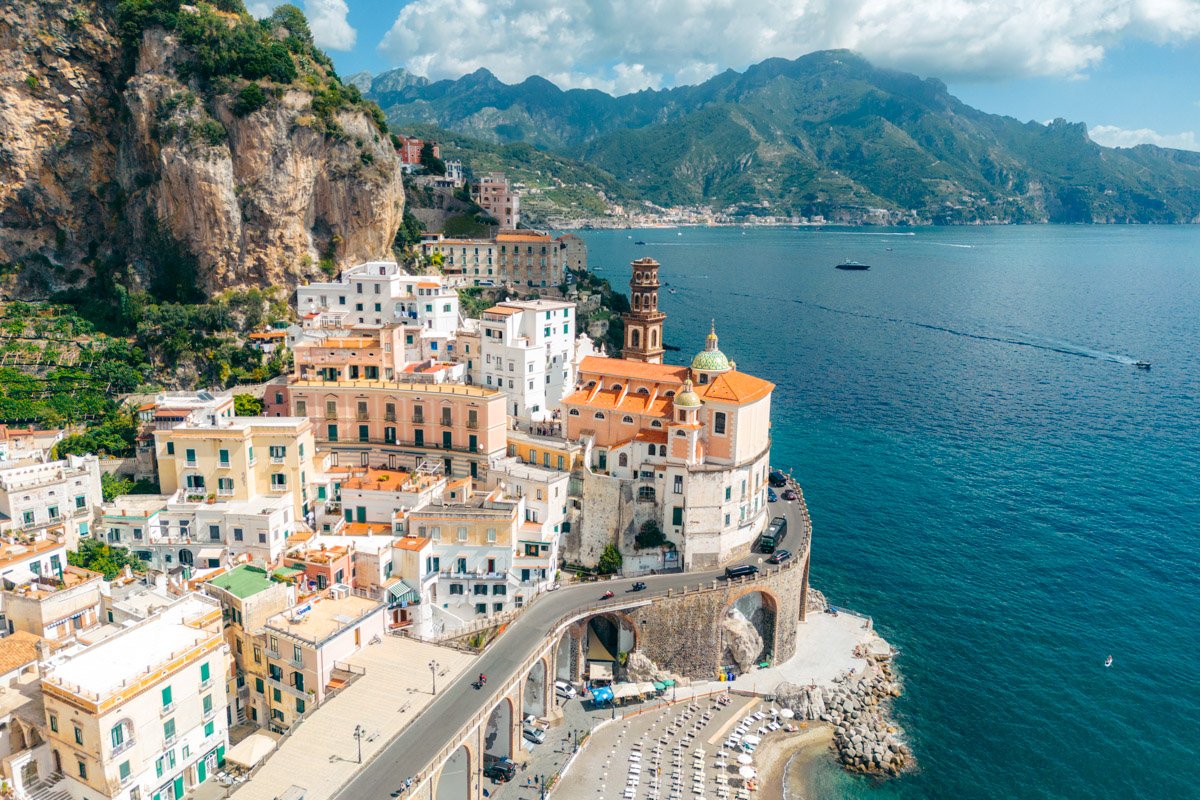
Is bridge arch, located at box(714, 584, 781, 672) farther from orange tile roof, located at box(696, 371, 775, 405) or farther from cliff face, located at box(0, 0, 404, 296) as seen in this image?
cliff face, located at box(0, 0, 404, 296)

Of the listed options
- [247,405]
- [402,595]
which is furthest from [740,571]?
[247,405]

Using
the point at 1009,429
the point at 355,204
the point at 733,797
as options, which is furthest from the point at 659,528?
the point at 1009,429

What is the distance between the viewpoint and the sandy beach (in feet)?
147

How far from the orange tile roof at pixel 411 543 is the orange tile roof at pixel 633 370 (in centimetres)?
1734

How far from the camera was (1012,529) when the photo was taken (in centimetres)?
7050

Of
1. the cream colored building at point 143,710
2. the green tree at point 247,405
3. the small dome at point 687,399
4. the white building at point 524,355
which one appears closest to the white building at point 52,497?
the green tree at point 247,405

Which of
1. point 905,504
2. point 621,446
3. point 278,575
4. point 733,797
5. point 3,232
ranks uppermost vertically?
point 3,232

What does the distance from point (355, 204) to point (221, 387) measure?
23882 mm

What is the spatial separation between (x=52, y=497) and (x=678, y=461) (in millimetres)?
35316

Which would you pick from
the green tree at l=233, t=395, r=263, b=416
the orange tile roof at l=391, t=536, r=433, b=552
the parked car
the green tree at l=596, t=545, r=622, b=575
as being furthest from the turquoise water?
the green tree at l=233, t=395, r=263, b=416

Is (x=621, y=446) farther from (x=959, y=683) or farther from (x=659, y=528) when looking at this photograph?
(x=959, y=683)

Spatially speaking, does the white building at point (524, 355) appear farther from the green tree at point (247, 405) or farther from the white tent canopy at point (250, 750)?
the white tent canopy at point (250, 750)

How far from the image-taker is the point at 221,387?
2749 inches

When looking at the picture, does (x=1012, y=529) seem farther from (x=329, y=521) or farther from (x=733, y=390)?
(x=329, y=521)
